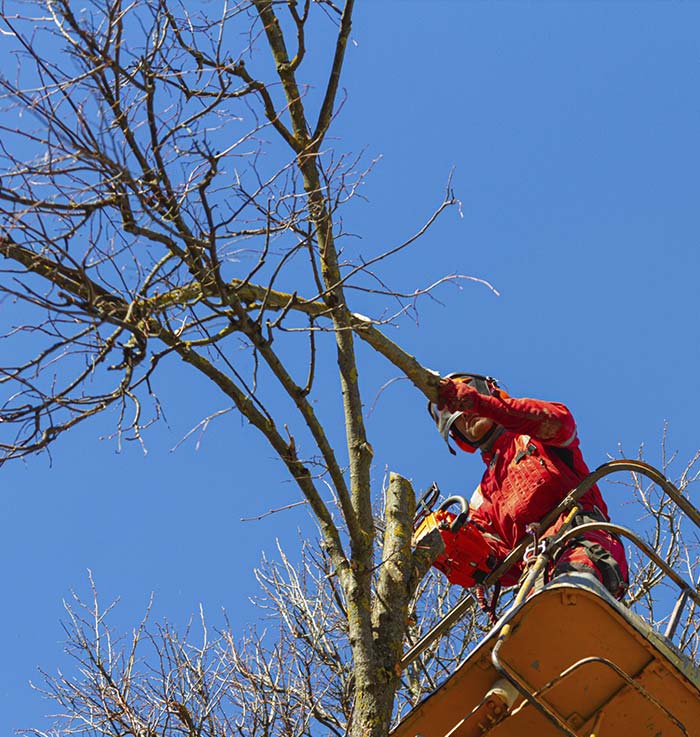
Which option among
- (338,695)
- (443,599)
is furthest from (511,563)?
(443,599)

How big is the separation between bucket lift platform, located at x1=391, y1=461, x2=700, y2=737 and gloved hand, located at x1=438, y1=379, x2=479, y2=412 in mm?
1408

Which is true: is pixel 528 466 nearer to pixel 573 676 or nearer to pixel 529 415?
pixel 529 415

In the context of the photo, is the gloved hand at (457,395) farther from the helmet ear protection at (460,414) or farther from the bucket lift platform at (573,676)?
the bucket lift platform at (573,676)

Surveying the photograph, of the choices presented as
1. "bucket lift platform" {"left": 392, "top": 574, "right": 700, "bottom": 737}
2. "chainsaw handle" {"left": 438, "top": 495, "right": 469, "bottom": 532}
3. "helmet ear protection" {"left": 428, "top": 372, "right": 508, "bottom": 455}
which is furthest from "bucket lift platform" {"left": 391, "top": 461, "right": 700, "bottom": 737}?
"helmet ear protection" {"left": 428, "top": 372, "right": 508, "bottom": 455}

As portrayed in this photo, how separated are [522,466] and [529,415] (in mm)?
471

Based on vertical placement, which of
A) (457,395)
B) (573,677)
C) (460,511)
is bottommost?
(573,677)

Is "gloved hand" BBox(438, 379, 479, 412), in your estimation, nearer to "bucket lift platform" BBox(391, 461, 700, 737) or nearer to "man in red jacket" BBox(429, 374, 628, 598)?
"man in red jacket" BBox(429, 374, 628, 598)

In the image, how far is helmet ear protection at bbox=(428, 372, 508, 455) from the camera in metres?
6.19

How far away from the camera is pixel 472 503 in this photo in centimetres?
669

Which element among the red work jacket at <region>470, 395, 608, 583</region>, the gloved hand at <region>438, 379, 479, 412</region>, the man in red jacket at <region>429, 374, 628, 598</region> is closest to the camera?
the man in red jacket at <region>429, 374, 628, 598</region>

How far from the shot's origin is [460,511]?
18.5 feet

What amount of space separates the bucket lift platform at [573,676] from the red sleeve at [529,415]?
1.41 m

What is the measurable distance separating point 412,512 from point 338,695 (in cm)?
497

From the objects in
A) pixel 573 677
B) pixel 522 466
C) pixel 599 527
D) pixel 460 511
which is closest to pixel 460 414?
pixel 522 466
